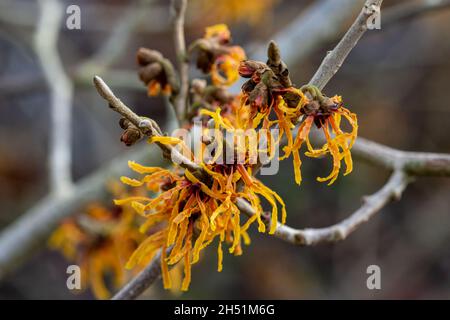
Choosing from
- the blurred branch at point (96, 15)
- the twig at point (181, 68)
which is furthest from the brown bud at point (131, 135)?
the blurred branch at point (96, 15)

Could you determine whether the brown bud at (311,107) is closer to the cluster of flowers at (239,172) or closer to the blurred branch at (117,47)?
the cluster of flowers at (239,172)

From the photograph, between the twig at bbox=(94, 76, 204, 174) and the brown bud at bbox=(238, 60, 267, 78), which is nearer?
the twig at bbox=(94, 76, 204, 174)

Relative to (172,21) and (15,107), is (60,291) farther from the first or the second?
(172,21)

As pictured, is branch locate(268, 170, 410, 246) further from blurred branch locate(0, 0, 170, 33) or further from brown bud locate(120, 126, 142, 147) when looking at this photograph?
blurred branch locate(0, 0, 170, 33)

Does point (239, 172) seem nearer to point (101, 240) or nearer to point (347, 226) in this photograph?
point (347, 226)

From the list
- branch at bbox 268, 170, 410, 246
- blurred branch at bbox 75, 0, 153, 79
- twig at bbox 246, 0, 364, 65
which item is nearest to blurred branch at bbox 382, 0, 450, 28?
twig at bbox 246, 0, 364, 65

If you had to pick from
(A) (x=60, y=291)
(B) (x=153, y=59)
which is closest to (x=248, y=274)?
(A) (x=60, y=291)

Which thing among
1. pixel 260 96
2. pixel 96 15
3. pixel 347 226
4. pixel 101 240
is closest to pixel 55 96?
pixel 101 240
